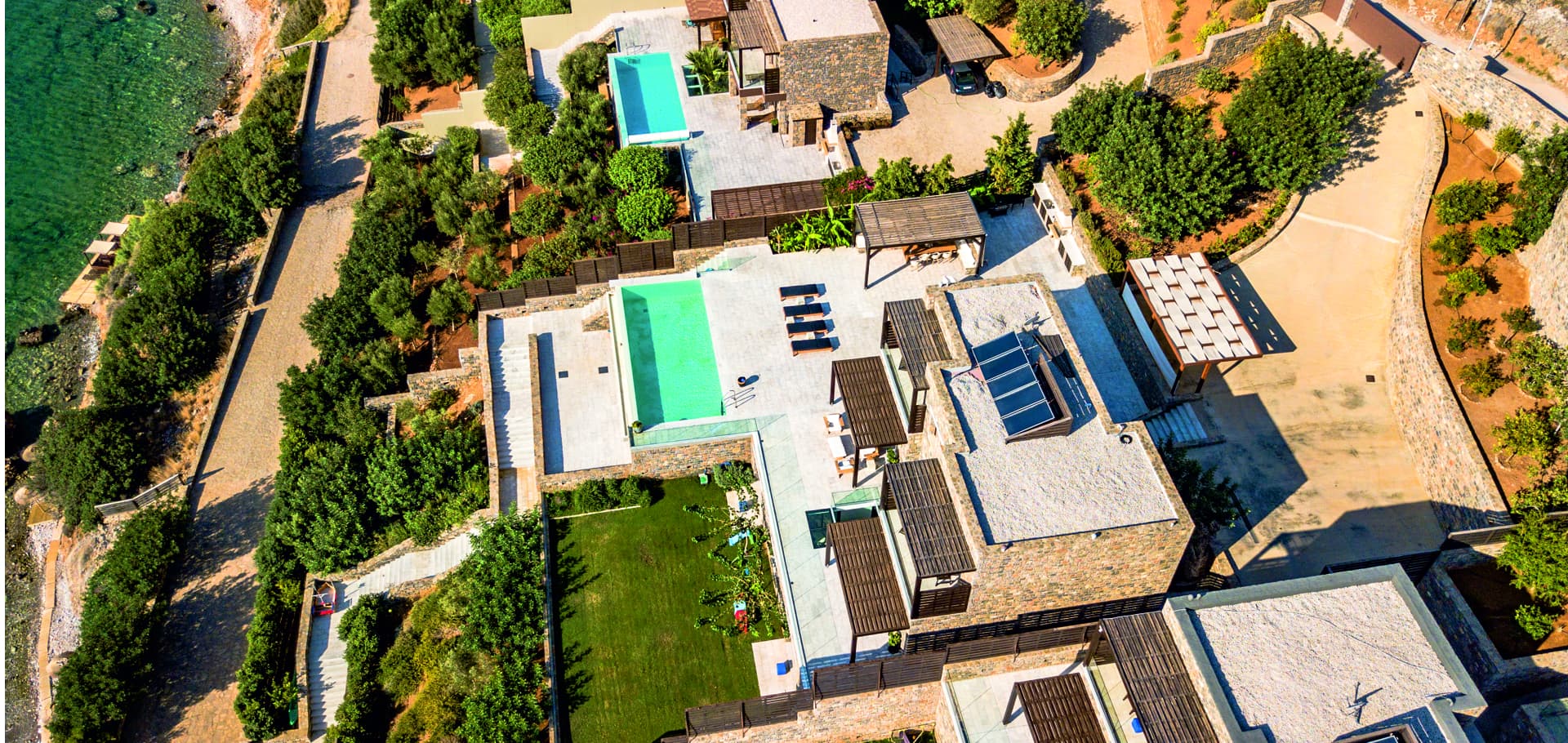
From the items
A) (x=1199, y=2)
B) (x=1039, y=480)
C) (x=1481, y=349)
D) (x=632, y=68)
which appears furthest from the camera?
(x=632, y=68)

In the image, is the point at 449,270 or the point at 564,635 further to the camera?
the point at 449,270

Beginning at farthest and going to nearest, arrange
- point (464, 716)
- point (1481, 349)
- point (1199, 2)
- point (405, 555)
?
point (1199, 2), point (405, 555), point (1481, 349), point (464, 716)

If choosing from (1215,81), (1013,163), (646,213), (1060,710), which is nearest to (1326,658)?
(1060,710)

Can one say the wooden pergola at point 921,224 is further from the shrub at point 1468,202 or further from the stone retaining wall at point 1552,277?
the stone retaining wall at point 1552,277

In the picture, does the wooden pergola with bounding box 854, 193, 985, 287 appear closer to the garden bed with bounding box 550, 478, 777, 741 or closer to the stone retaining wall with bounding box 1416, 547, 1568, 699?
the garden bed with bounding box 550, 478, 777, 741

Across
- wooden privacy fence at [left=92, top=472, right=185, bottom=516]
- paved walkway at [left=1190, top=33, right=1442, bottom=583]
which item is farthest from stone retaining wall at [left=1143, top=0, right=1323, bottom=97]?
wooden privacy fence at [left=92, top=472, right=185, bottom=516]

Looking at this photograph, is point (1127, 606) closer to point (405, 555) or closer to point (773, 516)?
point (773, 516)

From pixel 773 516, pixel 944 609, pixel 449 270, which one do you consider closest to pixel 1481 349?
pixel 944 609
